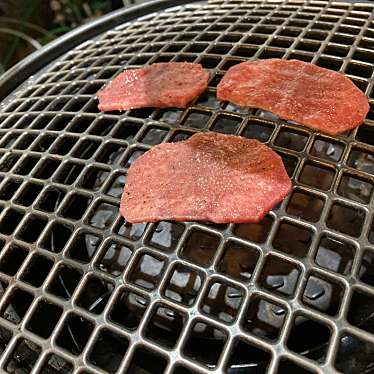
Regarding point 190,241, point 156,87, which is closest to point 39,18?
point 156,87

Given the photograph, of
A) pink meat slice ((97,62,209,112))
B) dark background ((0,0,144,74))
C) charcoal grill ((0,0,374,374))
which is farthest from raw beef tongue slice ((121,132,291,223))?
dark background ((0,0,144,74))

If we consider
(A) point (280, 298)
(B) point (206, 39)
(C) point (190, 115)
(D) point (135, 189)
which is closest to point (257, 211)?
(A) point (280, 298)

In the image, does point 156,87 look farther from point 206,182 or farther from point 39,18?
point 39,18

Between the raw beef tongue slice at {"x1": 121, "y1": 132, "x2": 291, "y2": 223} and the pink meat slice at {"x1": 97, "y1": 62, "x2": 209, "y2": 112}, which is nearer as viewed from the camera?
the raw beef tongue slice at {"x1": 121, "y1": 132, "x2": 291, "y2": 223}

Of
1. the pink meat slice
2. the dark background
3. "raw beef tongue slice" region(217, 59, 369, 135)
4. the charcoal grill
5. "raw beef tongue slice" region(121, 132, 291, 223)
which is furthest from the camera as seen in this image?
the dark background

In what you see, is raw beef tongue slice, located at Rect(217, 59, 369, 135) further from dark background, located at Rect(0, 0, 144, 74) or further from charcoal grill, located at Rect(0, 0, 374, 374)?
dark background, located at Rect(0, 0, 144, 74)

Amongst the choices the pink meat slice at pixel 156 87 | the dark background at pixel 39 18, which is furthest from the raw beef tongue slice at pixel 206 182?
the dark background at pixel 39 18

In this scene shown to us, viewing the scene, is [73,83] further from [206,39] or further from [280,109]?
[280,109]

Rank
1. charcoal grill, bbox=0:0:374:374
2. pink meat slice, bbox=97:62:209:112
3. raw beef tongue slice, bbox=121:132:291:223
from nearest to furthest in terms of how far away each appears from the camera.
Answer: charcoal grill, bbox=0:0:374:374 < raw beef tongue slice, bbox=121:132:291:223 < pink meat slice, bbox=97:62:209:112
